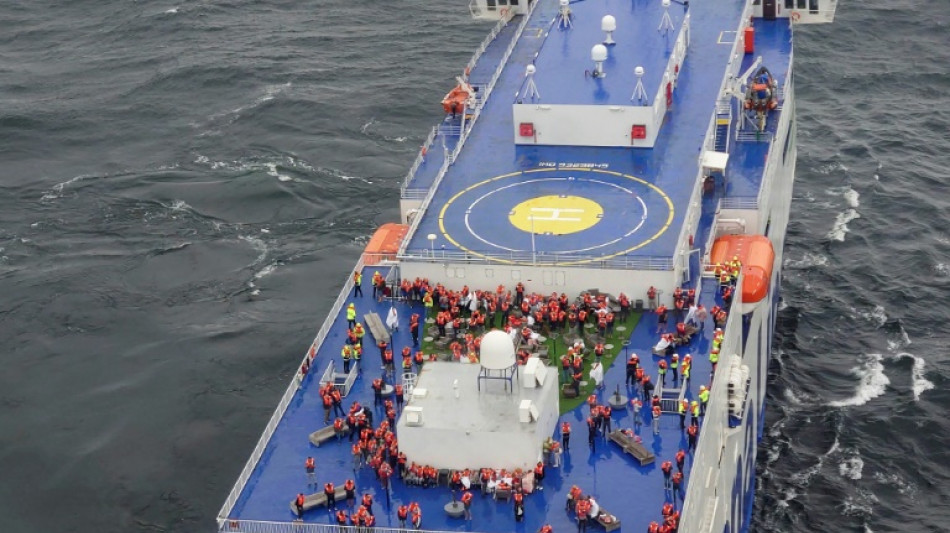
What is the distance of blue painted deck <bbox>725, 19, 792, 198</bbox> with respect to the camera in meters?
115

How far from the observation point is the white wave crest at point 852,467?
365ft

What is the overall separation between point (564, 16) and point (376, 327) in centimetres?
4161

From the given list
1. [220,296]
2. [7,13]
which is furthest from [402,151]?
[7,13]

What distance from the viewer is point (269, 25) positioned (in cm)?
18088

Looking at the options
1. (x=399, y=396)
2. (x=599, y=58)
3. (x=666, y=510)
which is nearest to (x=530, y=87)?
(x=599, y=58)

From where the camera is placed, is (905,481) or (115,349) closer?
(905,481)

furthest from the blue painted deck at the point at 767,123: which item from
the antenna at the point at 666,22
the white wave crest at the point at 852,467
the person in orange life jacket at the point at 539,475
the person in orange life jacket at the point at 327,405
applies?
the person in orange life jacket at the point at 327,405

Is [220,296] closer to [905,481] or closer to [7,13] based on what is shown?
[905,481]

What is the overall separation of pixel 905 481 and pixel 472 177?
120 feet

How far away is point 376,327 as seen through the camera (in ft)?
325

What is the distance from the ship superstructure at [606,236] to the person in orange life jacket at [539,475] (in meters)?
0.56

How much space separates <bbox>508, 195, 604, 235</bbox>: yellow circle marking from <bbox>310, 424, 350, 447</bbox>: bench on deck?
21730 mm

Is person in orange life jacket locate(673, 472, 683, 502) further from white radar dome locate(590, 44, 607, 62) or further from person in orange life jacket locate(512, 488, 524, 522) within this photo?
white radar dome locate(590, 44, 607, 62)

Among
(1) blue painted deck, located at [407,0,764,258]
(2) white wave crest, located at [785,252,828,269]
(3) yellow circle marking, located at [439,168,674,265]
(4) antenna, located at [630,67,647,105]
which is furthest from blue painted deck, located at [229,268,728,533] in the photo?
(2) white wave crest, located at [785,252,828,269]
